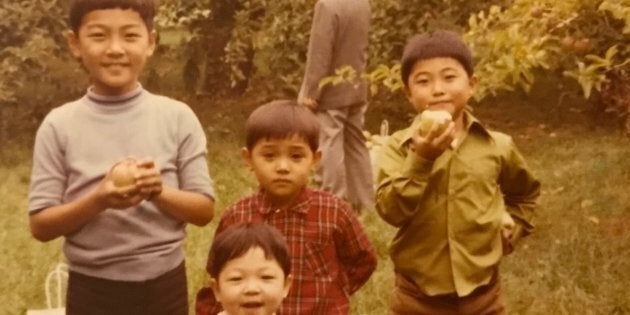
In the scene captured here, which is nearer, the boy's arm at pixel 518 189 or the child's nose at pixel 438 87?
the child's nose at pixel 438 87

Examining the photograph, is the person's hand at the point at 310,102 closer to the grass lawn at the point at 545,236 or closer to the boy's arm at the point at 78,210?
the grass lawn at the point at 545,236

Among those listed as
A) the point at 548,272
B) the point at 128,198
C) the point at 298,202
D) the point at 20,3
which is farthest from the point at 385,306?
the point at 20,3

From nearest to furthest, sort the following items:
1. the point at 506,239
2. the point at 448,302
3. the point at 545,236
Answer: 1. the point at 448,302
2. the point at 506,239
3. the point at 545,236

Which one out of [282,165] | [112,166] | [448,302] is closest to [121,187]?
[112,166]

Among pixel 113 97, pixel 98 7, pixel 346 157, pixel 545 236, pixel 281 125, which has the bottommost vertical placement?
pixel 545 236

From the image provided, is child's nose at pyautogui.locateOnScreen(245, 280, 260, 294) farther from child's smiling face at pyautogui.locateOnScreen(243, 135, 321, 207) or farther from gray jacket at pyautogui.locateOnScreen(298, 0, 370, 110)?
gray jacket at pyautogui.locateOnScreen(298, 0, 370, 110)

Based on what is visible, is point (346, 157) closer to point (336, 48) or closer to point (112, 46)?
point (336, 48)

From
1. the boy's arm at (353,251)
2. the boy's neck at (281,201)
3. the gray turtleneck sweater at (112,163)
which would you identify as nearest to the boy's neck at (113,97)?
the gray turtleneck sweater at (112,163)
